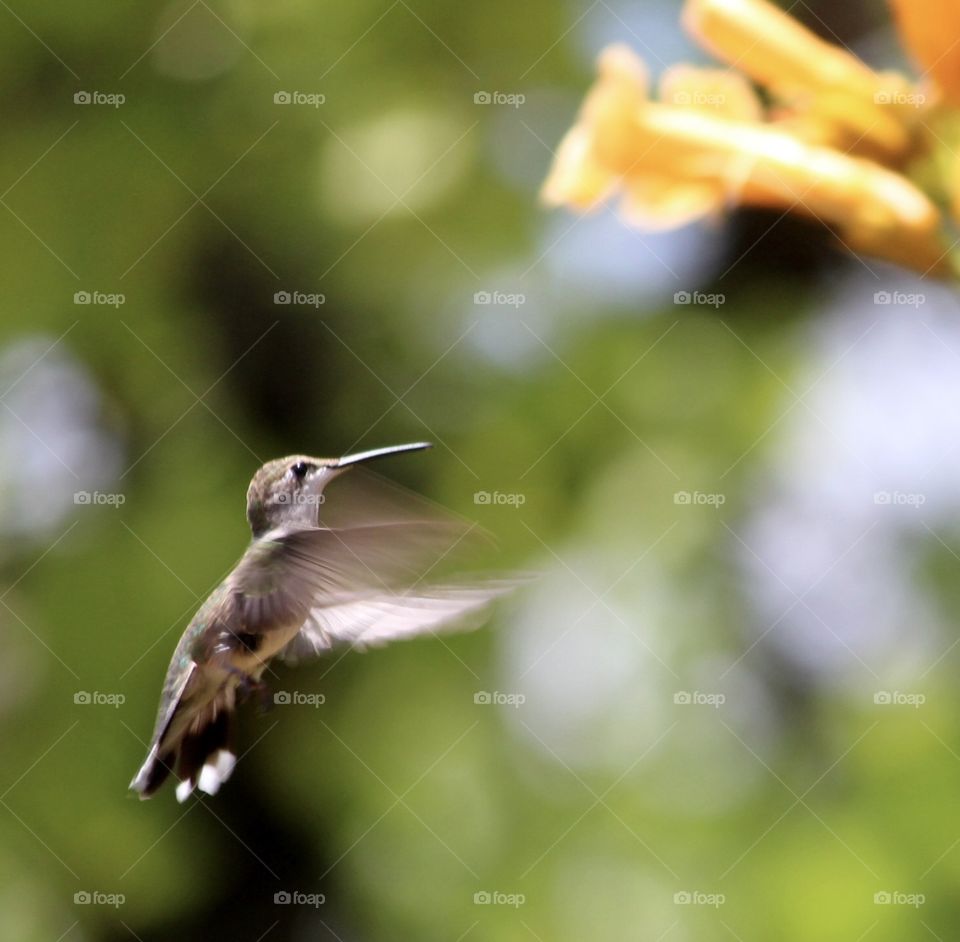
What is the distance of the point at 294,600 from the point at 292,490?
3.1 inches

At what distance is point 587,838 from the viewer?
1350 mm

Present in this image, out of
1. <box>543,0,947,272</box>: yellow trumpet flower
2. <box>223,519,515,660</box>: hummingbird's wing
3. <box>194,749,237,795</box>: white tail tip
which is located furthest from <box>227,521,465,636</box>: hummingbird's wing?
<box>543,0,947,272</box>: yellow trumpet flower

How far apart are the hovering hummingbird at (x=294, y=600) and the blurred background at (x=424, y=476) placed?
1.73 ft

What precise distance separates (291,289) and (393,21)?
1.14 feet

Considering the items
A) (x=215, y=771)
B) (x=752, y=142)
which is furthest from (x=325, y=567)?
(x=752, y=142)

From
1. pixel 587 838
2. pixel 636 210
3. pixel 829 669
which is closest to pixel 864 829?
pixel 829 669

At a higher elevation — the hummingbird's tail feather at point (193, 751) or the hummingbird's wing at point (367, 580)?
the hummingbird's wing at point (367, 580)

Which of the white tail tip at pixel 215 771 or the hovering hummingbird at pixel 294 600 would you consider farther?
the white tail tip at pixel 215 771

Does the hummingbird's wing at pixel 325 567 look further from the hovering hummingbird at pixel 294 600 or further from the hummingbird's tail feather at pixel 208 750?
the hummingbird's tail feather at pixel 208 750

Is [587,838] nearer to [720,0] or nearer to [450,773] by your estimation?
[450,773]

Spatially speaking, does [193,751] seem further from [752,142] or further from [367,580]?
[752,142]

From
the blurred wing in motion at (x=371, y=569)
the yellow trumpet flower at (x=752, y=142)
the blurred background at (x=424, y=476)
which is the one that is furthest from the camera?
the blurred background at (x=424, y=476)

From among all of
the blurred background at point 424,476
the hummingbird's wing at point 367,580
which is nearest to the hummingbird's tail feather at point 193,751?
the hummingbird's wing at point 367,580

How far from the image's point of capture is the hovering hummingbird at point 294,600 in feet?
2.13
